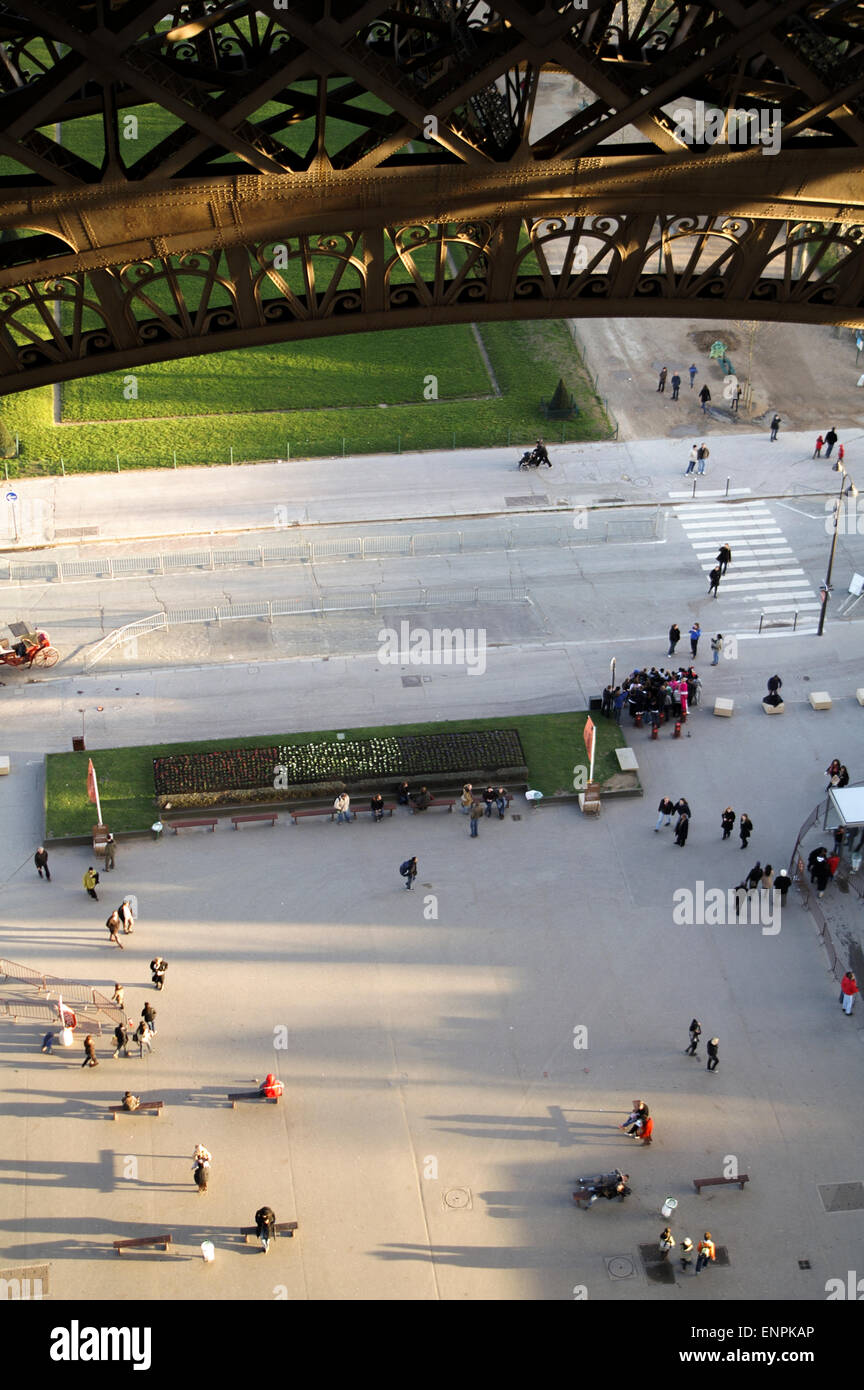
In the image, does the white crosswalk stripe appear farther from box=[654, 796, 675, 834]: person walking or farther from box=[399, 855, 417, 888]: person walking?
box=[399, 855, 417, 888]: person walking

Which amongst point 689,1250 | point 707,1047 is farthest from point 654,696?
point 689,1250

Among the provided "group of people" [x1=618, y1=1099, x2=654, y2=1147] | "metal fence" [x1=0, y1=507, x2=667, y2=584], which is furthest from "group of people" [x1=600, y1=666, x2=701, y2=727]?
"group of people" [x1=618, y1=1099, x2=654, y2=1147]

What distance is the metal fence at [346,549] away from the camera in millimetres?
50344

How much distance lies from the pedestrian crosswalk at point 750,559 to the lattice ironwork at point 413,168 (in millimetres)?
24201

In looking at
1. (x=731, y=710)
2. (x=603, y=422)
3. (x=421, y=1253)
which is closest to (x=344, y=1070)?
(x=421, y=1253)

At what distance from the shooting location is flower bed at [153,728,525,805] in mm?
41312

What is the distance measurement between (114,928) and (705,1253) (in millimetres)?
14451

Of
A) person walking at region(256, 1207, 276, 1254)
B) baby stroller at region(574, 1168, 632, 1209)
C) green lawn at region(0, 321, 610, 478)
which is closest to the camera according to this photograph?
person walking at region(256, 1207, 276, 1254)

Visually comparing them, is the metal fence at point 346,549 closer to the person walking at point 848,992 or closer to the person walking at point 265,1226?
the person walking at point 848,992

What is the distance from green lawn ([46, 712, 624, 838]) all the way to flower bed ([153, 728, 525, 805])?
1.54 ft

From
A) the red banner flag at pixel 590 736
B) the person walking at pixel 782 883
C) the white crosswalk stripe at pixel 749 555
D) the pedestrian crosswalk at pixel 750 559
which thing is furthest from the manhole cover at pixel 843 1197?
the white crosswalk stripe at pixel 749 555

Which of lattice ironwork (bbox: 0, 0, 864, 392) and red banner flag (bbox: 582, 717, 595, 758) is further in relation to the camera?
red banner flag (bbox: 582, 717, 595, 758)

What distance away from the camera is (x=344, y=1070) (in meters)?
34.5

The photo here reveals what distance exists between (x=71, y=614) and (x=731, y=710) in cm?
1869
